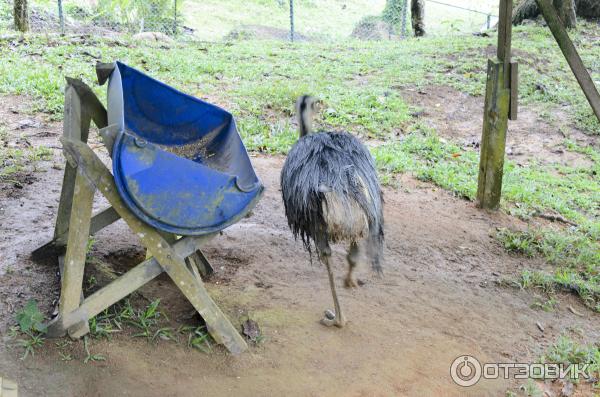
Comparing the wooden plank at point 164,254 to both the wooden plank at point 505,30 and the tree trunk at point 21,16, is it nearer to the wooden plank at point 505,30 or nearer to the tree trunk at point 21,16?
the wooden plank at point 505,30

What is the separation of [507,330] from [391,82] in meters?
6.17

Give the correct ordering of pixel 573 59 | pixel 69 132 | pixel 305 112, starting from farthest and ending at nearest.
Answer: pixel 573 59, pixel 305 112, pixel 69 132

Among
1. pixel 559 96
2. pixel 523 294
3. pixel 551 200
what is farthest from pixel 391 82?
pixel 523 294

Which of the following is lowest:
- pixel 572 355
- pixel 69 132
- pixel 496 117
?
pixel 572 355

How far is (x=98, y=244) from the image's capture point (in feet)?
15.1

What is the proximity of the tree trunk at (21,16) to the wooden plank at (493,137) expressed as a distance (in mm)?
8601

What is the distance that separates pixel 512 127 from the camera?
8.91 metres

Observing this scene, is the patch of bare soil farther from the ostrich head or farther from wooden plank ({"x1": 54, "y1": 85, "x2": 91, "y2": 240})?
wooden plank ({"x1": 54, "y1": 85, "x2": 91, "y2": 240})

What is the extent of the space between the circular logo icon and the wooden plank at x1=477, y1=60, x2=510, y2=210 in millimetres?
2761

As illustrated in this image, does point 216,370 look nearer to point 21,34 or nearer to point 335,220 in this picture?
point 335,220

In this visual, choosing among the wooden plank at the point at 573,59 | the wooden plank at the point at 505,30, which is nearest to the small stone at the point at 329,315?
the wooden plank at the point at 573,59

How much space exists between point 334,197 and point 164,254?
102 centimetres

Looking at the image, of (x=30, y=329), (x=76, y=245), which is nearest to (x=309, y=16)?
(x=76, y=245)

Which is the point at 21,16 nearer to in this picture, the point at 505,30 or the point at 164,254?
the point at 505,30
